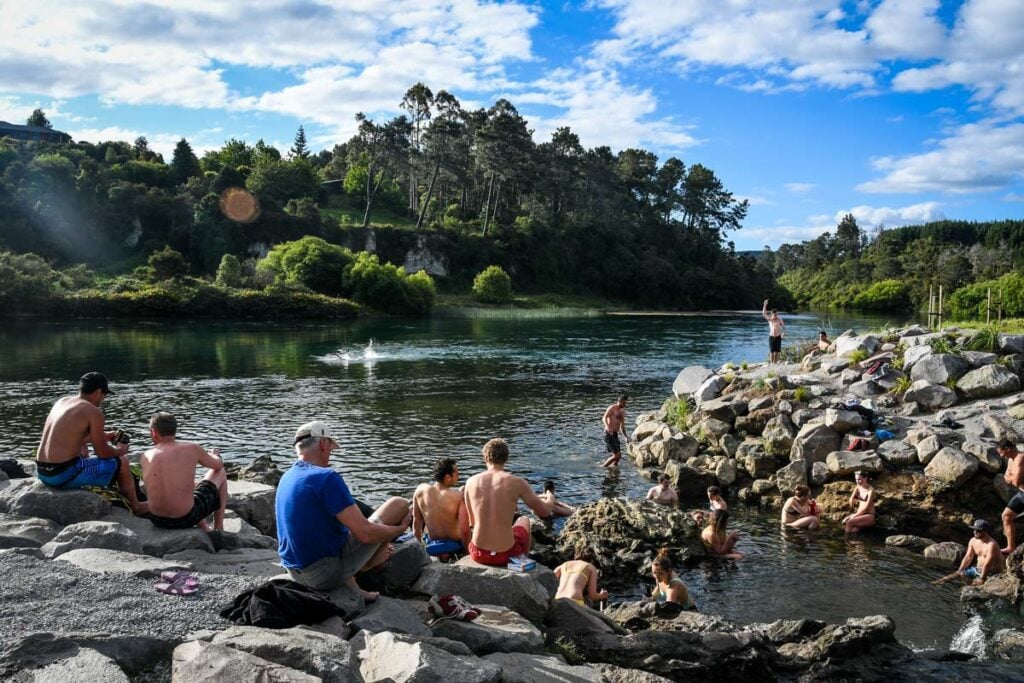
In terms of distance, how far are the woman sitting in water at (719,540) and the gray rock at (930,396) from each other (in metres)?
9.14

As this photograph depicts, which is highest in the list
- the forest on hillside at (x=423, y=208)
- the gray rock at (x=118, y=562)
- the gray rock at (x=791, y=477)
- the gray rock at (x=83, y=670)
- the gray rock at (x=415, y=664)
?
the forest on hillside at (x=423, y=208)

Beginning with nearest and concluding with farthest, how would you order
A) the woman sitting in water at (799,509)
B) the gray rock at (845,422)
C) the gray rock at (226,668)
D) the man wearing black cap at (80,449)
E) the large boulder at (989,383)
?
the gray rock at (226,668)
the man wearing black cap at (80,449)
the woman sitting in water at (799,509)
the gray rock at (845,422)
the large boulder at (989,383)

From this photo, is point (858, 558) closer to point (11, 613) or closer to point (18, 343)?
point (11, 613)

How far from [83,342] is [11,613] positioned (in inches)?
2226

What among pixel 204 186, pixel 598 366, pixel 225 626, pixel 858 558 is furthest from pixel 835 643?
pixel 204 186

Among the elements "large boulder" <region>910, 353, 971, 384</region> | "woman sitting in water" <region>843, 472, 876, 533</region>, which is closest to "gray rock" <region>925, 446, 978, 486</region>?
"woman sitting in water" <region>843, 472, 876, 533</region>

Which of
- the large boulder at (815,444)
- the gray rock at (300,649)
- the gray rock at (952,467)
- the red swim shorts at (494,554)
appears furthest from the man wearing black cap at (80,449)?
the gray rock at (952,467)

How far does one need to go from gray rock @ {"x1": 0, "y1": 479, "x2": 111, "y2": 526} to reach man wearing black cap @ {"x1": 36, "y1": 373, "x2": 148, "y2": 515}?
0.66 feet

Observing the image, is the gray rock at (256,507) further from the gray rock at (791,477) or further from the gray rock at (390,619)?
the gray rock at (791,477)

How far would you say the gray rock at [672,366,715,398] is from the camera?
89.7ft

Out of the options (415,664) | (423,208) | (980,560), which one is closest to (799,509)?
(980,560)

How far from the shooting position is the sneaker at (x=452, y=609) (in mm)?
8375

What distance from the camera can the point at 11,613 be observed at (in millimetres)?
6953

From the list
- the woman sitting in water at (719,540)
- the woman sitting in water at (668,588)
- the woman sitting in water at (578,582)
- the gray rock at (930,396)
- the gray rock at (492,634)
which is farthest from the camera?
the gray rock at (930,396)
